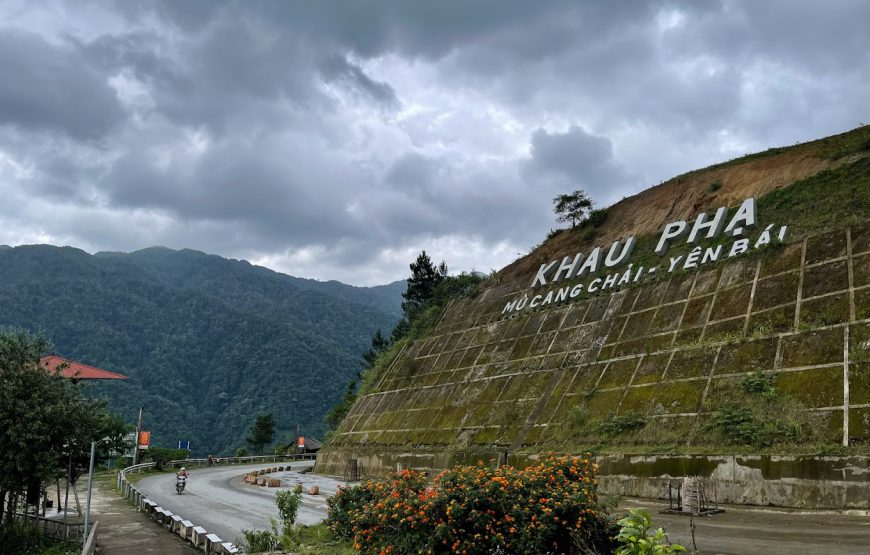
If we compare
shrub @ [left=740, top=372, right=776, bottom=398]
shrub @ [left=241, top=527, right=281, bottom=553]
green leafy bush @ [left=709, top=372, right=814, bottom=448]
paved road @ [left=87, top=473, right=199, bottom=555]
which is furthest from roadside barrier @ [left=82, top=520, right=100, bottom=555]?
shrub @ [left=740, top=372, right=776, bottom=398]

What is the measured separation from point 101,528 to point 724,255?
2526cm

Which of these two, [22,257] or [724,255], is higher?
[22,257]

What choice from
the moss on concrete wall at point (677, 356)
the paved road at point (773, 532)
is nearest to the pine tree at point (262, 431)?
the moss on concrete wall at point (677, 356)

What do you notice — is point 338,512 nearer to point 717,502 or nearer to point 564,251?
point 717,502

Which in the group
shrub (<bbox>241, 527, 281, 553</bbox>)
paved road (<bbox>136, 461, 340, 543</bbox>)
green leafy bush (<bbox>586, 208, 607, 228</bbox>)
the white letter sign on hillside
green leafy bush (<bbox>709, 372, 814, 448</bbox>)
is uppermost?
green leafy bush (<bbox>586, 208, 607, 228</bbox>)

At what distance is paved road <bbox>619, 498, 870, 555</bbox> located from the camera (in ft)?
34.6

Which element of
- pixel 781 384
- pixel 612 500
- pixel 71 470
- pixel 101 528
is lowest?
pixel 101 528

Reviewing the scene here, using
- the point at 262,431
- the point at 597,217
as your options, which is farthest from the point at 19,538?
the point at 262,431

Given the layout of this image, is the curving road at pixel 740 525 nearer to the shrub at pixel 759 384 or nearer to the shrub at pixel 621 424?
the shrub at pixel 621 424

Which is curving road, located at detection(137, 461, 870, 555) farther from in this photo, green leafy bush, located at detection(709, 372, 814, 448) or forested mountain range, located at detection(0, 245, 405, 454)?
forested mountain range, located at detection(0, 245, 405, 454)

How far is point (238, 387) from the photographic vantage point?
143 m

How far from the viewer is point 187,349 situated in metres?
165

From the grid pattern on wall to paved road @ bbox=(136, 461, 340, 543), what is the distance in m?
6.87

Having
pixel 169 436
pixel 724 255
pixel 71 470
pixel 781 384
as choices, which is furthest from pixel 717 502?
pixel 169 436
